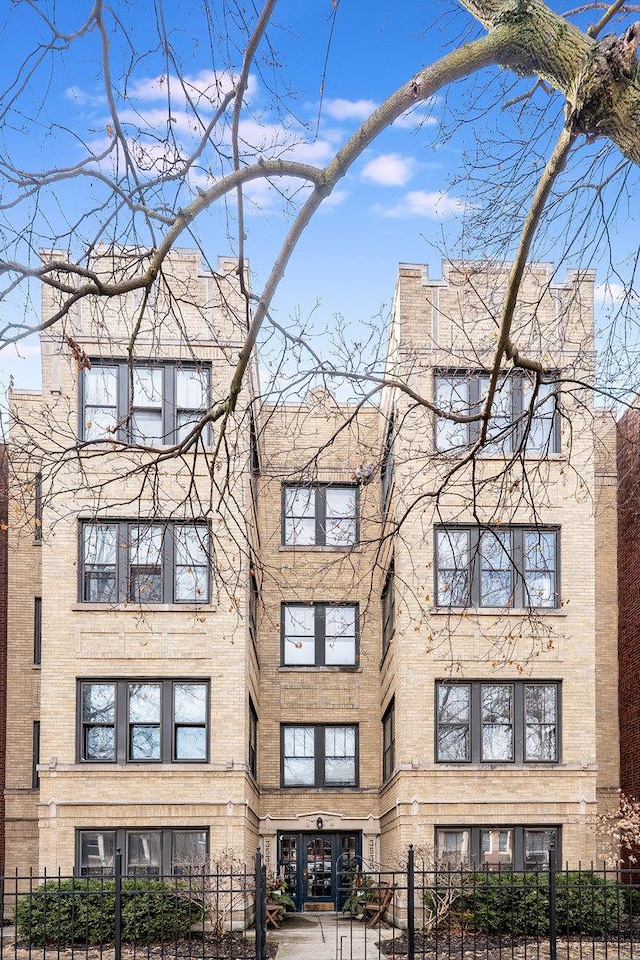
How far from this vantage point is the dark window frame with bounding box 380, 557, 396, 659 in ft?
77.1

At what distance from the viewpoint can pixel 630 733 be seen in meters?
25.5

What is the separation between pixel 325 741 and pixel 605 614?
8.17 m

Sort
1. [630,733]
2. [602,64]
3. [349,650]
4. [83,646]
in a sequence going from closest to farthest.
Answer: [602,64] < [83,646] < [630,733] < [349,650]

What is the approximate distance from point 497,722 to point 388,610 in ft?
16.7

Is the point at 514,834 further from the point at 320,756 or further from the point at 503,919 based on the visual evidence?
the point at 320,756

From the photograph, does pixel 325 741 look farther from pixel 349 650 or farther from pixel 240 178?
pixel 240 178

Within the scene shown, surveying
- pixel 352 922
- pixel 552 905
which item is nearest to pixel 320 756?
pixel 352 922

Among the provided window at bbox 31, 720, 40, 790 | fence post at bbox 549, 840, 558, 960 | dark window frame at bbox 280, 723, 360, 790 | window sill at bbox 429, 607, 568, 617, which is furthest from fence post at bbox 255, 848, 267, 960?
dark window frame at bbox 280, 723, 360, 790

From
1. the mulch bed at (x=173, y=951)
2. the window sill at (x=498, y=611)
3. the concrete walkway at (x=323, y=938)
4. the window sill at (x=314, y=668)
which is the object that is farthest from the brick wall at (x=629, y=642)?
the mulch bed at (x=173, y=951)

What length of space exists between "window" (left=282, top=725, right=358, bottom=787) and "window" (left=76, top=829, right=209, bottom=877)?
6.27 m

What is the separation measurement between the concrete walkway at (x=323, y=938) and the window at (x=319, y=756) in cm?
324

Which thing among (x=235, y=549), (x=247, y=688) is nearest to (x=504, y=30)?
(x=235, y=549)

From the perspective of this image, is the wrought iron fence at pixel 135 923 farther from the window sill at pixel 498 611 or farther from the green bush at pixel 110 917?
the window sill at pixel 498 611

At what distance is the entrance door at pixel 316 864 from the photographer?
25.8m
